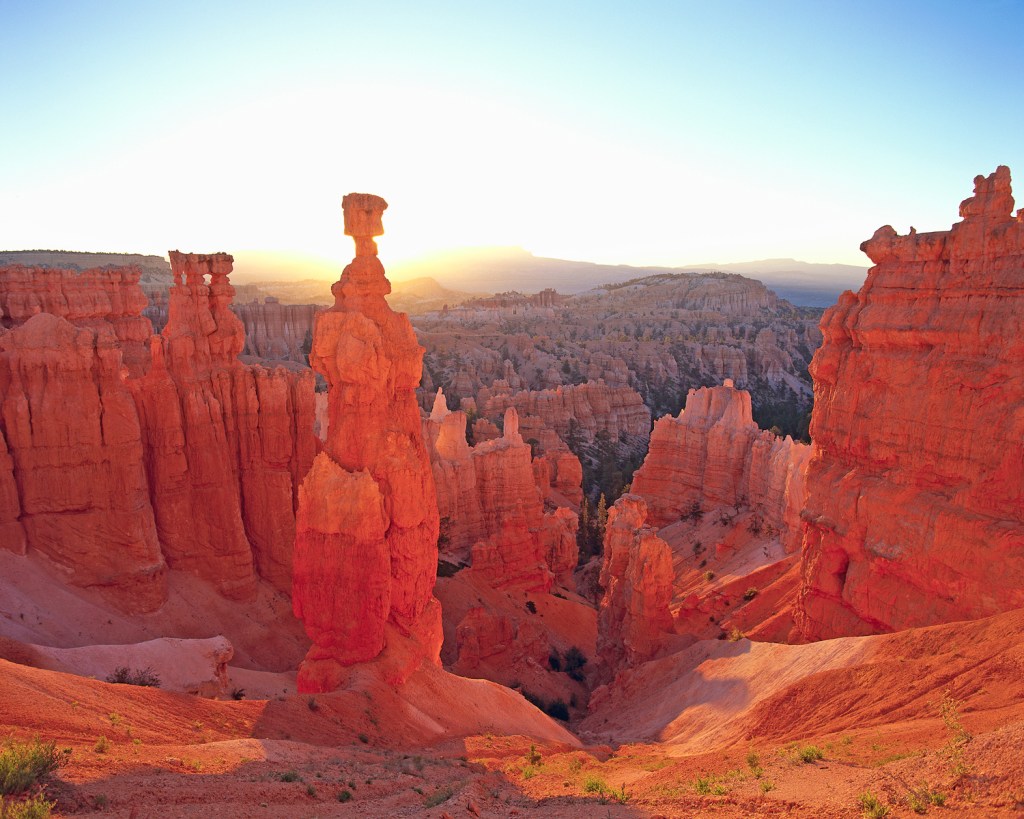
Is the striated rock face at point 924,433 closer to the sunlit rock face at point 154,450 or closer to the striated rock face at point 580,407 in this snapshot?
the sunlit rock face at point 154,450

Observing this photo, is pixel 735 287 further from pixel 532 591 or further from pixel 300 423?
pixel 300 423

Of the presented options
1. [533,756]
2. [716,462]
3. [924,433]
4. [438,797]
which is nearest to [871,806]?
[438,797]

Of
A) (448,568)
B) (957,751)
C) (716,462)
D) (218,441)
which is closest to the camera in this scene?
(957,751)

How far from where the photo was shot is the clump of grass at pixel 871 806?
264 inches

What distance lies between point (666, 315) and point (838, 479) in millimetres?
104817

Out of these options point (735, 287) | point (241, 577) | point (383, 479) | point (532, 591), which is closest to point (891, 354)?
point (383, 479)

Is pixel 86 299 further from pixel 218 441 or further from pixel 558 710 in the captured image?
pixel 558 710

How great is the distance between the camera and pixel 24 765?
6.57m

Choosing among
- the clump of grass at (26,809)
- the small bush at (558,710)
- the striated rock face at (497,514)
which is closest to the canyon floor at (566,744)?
the clump of grass at (26,809)

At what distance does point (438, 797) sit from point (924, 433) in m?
11.7

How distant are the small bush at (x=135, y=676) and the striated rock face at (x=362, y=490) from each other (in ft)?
9.28

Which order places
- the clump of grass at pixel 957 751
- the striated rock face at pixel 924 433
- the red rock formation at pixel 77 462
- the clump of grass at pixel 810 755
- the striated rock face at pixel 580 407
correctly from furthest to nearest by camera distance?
the striated rock face at pixel 580 407 → the red rock formation at pixel 77 462 → the striated rock face at pixel 924 433 → the clump of grass at pixel 810 755 → the clump of grass at pixel 957 751

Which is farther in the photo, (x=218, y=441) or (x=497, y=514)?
(x=497, y=514)

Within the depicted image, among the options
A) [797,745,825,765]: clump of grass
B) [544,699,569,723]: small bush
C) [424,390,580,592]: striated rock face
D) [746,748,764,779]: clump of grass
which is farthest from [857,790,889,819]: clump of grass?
[424,390,580,592]: striated rock face
